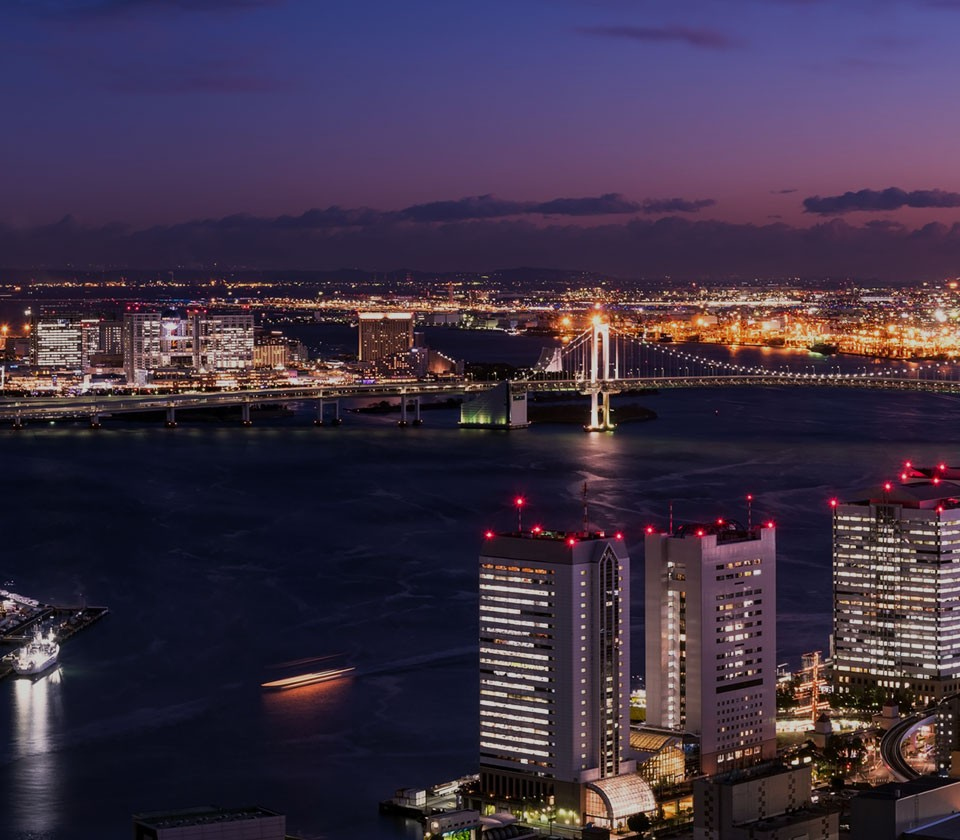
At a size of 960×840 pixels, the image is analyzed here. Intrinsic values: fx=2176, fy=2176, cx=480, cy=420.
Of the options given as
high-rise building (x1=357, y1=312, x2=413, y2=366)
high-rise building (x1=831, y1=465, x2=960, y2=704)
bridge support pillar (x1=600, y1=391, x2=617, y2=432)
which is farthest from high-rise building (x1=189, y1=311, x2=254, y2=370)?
high-rise building (x1=831, y1=465, x2=960, y2=704)

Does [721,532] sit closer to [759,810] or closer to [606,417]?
[759,810]

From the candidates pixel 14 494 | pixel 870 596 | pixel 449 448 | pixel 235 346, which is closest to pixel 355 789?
pixel 870 596

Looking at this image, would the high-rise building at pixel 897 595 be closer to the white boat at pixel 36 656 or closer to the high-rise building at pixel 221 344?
the white boat at pixel 36 656

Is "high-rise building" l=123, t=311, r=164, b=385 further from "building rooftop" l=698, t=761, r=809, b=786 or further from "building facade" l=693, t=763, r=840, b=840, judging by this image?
"building facade" l=693, t=763, r=840, b=840

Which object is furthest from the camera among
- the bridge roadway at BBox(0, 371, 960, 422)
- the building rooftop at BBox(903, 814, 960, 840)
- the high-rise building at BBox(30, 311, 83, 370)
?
the high-rise building at BBox(30, 311, 83, 370)

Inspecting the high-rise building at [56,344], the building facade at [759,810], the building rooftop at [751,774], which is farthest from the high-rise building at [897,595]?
the high-rise building at [56,344]

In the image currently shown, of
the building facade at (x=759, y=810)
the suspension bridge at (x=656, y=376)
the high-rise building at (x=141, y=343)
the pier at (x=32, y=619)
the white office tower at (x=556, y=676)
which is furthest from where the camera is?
the high-rise building at (x=141, y=343)

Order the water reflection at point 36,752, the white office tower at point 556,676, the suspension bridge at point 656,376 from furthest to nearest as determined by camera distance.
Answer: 1. the suspension bridge at point 656,376
2. the white office tower at point 556,676
3. the water reflection at point 36,752
